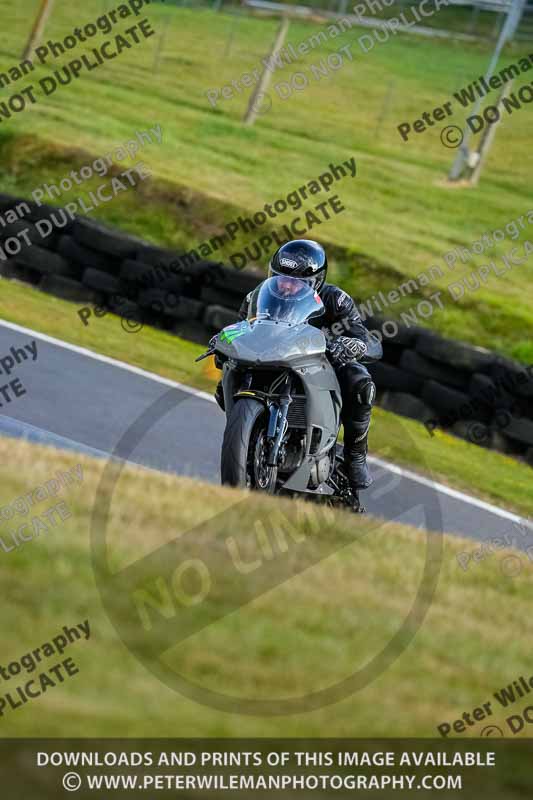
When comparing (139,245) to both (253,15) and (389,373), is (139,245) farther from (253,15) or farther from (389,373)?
(253,15)

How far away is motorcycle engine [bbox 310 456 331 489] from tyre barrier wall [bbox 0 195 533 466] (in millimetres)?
6089

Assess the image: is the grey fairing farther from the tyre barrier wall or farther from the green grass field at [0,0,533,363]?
the green grass field at [0,0,533,363]

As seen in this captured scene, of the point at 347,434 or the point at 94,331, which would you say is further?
the point at 94,331

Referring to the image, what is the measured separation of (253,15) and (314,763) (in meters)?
41.2

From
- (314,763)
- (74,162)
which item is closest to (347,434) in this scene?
(314,763)

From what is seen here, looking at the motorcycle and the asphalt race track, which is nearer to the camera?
the motorcycle

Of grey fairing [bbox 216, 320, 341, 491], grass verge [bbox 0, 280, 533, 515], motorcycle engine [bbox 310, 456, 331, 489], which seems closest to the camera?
grey fairing [bbox 216, 320, 341, 491]

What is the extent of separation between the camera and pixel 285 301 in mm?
7336

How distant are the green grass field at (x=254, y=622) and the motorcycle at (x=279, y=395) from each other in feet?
1.78

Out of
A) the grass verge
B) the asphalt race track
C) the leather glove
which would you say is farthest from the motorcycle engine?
the grass verge

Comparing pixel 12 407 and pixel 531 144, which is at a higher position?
pixel 12 407

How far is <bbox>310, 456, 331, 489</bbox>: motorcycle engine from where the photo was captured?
738cm

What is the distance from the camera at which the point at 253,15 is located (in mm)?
42219

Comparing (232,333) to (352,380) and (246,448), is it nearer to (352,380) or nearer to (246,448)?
(246,448)
